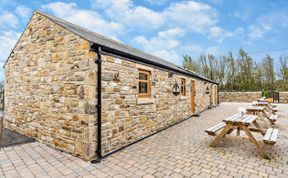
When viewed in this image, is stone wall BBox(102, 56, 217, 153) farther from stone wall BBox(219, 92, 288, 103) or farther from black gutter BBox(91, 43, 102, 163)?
stone wall BBox(219, 92, 288, 103)

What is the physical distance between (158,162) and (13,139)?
15.9 feet

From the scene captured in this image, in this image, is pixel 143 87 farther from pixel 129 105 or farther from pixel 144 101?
pixel 129 105

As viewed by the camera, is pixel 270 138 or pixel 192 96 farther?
pixel 192 96

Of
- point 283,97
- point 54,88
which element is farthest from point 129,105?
point 283,97

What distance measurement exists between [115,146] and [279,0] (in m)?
11.0

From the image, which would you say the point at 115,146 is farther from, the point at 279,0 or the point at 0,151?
the point at 279,0

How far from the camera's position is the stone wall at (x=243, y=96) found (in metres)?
19.3

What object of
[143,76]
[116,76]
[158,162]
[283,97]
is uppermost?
[143,76]

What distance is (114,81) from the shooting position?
443 centimetres

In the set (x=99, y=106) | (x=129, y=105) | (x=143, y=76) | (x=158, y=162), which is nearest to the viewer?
(x=158, y=162)

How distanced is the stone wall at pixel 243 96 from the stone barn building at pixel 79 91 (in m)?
18.3

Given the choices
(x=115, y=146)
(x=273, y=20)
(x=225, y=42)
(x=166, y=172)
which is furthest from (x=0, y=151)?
(x=225, y=42)

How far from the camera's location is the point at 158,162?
3678 millimetres

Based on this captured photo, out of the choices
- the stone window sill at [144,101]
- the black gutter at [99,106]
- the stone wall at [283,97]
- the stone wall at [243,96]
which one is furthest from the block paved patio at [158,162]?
the stone wall at [283,97]
